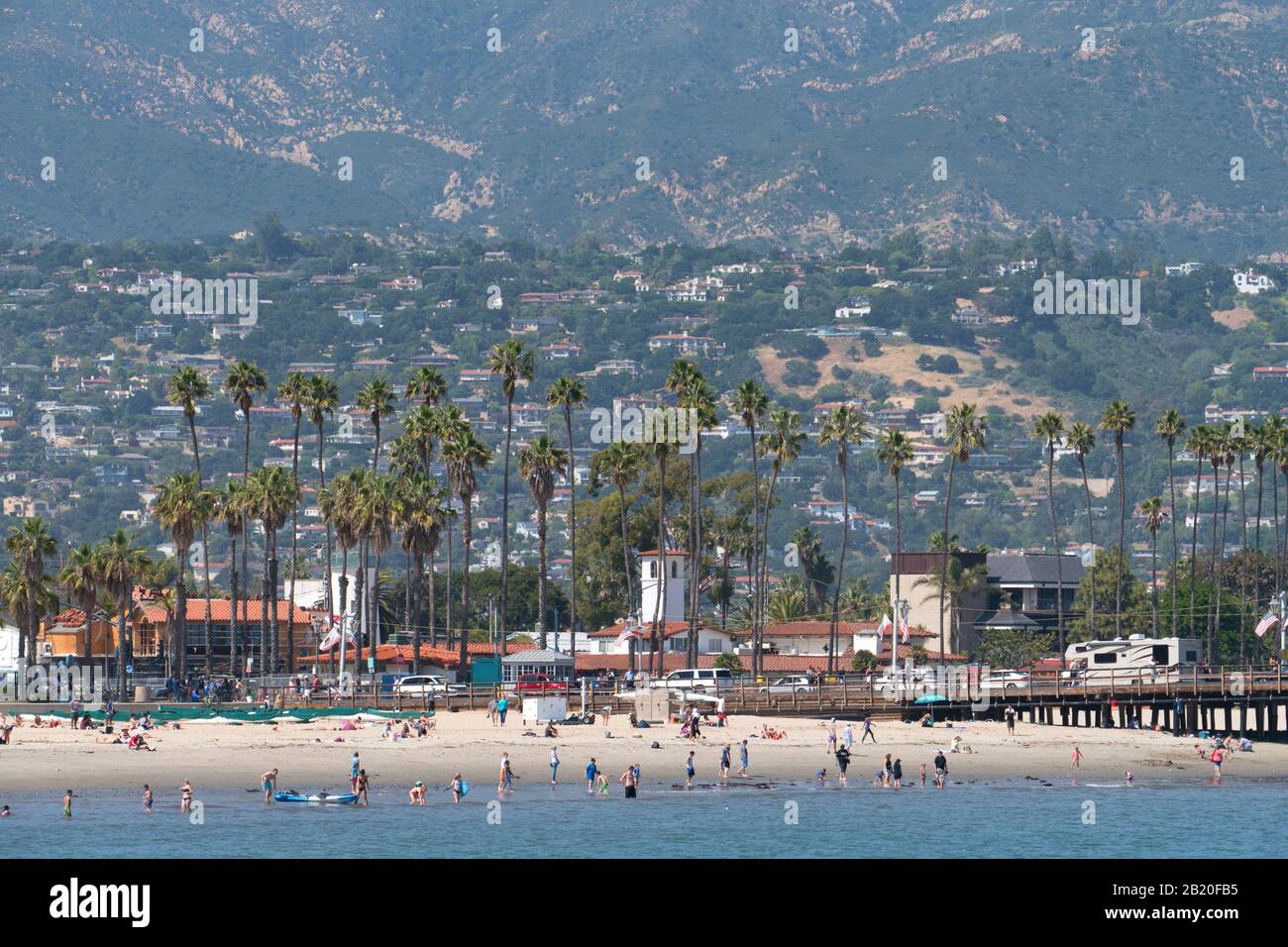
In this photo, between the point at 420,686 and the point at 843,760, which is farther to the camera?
the point at 420,686

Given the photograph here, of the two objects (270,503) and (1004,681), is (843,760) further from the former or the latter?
(270,503)

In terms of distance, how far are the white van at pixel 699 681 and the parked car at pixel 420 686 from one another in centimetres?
916

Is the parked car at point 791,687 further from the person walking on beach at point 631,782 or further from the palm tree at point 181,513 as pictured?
the palm tree at point 181,513

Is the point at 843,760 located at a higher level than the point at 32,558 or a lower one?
lower

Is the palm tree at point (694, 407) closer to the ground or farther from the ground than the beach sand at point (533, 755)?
farther from the ground

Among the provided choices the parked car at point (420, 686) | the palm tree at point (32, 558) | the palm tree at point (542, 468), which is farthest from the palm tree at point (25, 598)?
the palm tree at point (542, 468)

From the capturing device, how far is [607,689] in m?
92.1

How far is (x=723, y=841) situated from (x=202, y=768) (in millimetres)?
19622

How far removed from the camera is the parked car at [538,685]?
298 feet

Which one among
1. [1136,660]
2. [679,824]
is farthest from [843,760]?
[1136,660]

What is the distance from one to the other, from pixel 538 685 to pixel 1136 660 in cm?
2644

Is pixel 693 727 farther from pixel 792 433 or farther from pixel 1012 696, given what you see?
pixel 792 433

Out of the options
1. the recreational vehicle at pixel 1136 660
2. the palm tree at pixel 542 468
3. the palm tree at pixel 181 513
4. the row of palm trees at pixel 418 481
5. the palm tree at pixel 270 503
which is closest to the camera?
the recreational vehicle at pixel 1136 660

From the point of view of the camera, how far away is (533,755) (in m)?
73.6
